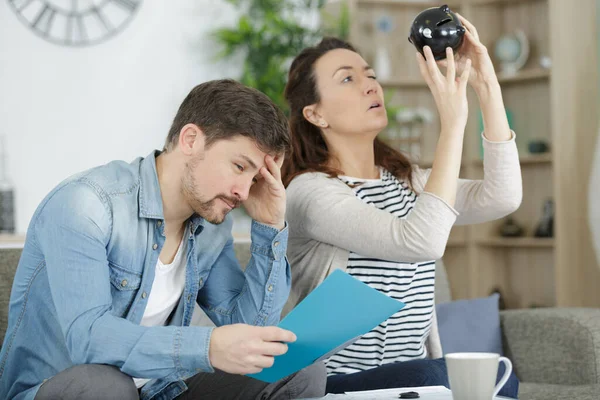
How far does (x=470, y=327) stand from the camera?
237cm

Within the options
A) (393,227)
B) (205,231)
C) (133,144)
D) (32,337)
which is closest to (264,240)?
(205,231)

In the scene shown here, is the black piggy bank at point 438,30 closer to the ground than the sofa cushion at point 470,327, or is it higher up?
higher up

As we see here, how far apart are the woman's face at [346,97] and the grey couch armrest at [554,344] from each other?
72cm

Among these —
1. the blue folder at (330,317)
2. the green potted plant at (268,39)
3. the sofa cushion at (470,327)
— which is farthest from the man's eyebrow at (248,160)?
the green potted plant at (268,39)

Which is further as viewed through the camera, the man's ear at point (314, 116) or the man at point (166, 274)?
the man's ear at point (314, 116)

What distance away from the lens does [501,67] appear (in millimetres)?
4410

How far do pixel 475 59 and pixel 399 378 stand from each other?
2.58 ft

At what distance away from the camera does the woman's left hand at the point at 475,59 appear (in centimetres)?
193

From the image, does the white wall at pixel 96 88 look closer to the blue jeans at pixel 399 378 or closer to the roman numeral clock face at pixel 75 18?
the roman numeral clock face at pixel 75 18

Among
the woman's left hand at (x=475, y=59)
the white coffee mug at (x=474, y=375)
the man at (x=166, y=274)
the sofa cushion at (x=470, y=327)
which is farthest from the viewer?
the sofa cushion at (x=470, y=327)

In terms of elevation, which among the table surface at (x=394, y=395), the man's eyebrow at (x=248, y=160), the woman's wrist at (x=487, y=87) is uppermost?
the woman's wrist at (x=487, y=87)

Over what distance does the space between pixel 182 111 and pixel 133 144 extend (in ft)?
8.56

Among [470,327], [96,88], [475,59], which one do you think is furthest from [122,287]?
[96,88]

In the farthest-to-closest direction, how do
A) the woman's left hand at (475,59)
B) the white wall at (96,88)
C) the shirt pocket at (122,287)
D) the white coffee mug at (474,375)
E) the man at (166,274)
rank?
the white wall at (96,88) → the woman's left hand at (475,59) → the shirt pocket at (122,287) → the man at (166,274) → the white coffee mug at (474,375)
